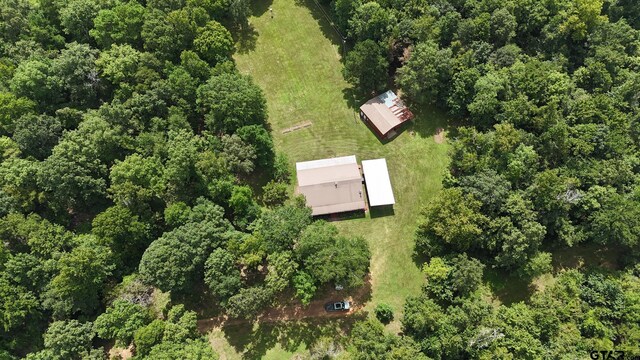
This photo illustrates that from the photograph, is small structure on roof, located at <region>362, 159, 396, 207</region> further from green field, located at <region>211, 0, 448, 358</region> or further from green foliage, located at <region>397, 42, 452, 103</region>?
green foliage, located at <region>397, 42, 452, 103</region>

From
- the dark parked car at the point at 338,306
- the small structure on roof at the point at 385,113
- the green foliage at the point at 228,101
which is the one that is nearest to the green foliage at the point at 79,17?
the green foliage at the point at 228,101

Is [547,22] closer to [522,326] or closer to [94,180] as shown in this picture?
[522,326]

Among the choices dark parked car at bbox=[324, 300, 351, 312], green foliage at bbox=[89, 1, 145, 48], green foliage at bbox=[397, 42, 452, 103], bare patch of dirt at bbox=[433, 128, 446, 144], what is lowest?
dark parked car at bbox=[324, 300, 351, 312]

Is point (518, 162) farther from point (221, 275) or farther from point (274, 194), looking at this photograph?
point (221, 275)

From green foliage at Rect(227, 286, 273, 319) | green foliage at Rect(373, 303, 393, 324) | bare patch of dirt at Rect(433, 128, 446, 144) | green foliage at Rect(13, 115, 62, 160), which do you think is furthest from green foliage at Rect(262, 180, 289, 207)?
green foliage at Rect(13, 115, 62, 160)

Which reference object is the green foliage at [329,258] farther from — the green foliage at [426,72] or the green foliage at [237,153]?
the green foliage at [426,72]

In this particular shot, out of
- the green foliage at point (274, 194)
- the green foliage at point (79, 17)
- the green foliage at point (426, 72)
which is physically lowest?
the green foliage at point (274, 194)
